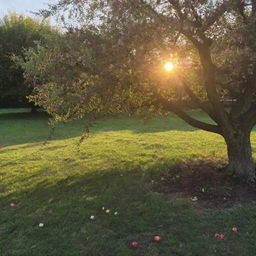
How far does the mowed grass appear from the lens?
3.29m

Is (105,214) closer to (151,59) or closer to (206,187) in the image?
(206,187)

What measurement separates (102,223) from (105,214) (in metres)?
0.27

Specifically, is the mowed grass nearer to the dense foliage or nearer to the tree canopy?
the tree canopy

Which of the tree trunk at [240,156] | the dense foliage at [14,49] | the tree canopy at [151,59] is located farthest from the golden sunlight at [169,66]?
the dense foliage at [14,49]

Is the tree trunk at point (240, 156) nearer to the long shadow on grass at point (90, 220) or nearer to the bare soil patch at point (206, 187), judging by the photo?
the bare soil patch at point (206, 187)

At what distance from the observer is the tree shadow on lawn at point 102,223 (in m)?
3.28

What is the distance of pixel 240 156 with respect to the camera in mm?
5262

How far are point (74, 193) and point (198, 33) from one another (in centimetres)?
350

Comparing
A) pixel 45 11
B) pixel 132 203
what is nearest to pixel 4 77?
pixel 45 11

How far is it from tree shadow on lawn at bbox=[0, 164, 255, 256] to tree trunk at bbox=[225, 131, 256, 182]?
1.47 m

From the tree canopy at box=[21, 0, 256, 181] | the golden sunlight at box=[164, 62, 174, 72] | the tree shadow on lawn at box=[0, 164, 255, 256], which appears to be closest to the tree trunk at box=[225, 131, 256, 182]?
the tree canopy at box=[21, 0, 256, 181]

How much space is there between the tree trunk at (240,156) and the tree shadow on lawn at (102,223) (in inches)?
57.9

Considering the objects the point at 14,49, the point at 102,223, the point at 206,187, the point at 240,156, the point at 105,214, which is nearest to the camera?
the point at 102,223

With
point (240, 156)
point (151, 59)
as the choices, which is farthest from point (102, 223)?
point (240, 156)
